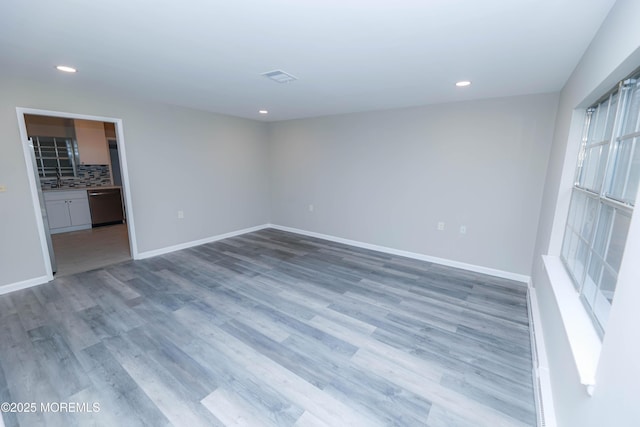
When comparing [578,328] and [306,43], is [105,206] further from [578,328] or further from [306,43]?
[578,328]

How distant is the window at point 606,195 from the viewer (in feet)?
4.56

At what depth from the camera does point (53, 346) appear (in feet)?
7.04

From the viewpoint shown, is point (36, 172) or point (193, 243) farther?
point (193, 243)

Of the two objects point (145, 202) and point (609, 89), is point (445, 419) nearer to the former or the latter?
point (609, 89)

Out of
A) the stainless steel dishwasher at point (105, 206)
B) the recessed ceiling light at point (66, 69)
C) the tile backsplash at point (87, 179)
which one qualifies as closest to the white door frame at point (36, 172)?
the recessed ceiling light at point (66, 69)

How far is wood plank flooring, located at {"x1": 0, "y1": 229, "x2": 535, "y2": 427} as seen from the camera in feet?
Result: 5.29

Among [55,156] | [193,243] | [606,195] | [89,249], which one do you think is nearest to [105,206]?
[55,156]

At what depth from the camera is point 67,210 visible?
17.9 feet

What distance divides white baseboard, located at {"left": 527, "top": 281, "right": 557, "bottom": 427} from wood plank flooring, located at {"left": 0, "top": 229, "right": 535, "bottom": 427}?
0.06 meters

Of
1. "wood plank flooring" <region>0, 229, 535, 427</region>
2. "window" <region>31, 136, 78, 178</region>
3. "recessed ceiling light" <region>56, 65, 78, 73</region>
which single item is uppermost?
"recessed ceiling light" <region>56, 65, 78, 73</region>

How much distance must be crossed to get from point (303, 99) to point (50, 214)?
5.61m

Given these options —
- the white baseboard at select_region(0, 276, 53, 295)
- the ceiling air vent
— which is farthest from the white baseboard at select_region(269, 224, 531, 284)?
the white baseboard at select_region(0, 276, 53, 295)

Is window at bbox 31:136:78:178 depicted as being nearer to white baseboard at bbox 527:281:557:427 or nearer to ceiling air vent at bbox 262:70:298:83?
ceiling air vent at bbox 262:70:298:83

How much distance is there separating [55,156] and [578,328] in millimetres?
8533
